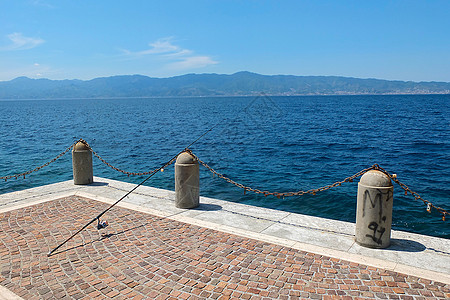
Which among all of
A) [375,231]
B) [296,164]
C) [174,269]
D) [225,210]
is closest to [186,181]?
[225,210]

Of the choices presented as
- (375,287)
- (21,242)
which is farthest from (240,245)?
(21,242)

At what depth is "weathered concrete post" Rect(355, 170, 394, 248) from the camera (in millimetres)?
6113

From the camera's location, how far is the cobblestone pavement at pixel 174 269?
4.79 metres

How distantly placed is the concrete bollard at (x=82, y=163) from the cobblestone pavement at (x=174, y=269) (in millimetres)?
3589

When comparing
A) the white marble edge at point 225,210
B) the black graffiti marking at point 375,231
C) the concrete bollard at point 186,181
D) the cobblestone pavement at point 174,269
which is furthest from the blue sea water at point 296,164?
the cobblestone pavement at point 174,269

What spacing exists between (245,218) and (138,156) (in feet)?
62.4

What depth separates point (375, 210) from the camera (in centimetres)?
614

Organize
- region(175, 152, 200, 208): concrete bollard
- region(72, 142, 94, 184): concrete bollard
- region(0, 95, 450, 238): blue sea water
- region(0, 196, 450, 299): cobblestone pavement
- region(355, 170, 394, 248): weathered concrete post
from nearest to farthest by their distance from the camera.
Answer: region(0, 196, 450, 299): cobblestone pavement, region(355, 170, 394, 248): weathered concrete post, region(175, 152, 200, 208): concrete bollard, region(72, 142, 94, 184): concrete bollard, region(0, 95, 450, 238): blue sea water

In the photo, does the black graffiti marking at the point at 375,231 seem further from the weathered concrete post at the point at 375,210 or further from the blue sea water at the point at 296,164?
the blue sea water at the point at 296,164

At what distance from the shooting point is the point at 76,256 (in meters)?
5.91

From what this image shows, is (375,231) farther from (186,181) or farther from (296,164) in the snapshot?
(296,164)

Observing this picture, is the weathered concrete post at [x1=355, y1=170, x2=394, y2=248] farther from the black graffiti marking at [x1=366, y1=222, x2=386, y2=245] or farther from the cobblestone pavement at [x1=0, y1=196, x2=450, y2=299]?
the cobblestone pavement at [x1=0, y1=196, x2=450, y2=299]

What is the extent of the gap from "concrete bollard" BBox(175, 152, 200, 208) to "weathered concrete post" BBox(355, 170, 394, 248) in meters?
3.86

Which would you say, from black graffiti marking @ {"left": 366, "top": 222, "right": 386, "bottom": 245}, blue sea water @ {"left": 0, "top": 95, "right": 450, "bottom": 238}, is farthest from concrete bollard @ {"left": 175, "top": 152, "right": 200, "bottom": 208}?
blue sea water @ {"left": 0, "top": 95, "right": 450, "bottom": 238}
